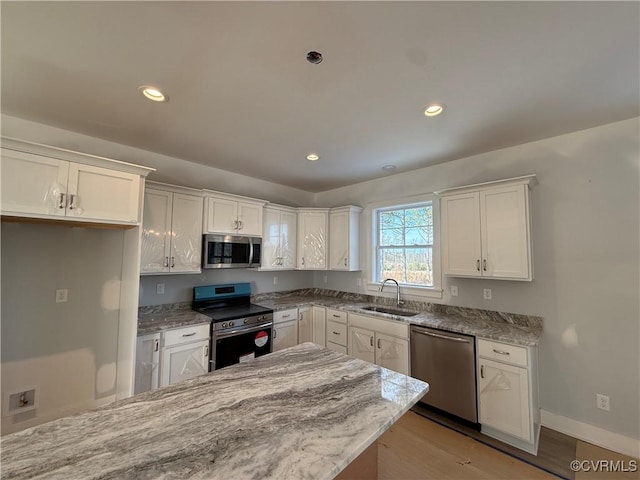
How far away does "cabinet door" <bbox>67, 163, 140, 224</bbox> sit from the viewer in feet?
6.51

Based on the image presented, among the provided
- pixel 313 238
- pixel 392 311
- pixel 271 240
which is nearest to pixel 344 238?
pixel 313 238

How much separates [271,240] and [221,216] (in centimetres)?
82

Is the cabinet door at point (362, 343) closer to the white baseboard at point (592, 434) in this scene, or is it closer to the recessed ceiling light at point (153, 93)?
the white baseboard at point (592, 434)

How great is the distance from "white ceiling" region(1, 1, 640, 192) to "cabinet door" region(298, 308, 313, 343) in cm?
226

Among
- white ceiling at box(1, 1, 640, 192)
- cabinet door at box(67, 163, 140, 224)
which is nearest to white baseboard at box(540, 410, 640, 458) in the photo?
white ceiling at box(1, 1, 640, 192)

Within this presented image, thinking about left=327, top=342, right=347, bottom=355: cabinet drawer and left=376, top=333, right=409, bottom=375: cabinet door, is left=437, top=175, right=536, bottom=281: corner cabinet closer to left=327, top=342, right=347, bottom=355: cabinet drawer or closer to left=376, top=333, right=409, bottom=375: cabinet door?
left=376, top=333, right=409, bottom=375: cabinet door

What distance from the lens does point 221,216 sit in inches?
128

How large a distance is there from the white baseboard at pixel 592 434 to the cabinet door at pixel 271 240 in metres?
3.32

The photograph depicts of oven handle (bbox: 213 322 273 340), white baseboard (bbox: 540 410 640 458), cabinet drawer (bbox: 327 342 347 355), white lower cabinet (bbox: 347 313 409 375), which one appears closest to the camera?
white baseboard (bbox: 540 410 640 458)

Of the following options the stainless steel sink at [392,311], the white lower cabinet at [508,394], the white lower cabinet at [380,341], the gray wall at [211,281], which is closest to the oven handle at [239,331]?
the gray wall at [211,281]

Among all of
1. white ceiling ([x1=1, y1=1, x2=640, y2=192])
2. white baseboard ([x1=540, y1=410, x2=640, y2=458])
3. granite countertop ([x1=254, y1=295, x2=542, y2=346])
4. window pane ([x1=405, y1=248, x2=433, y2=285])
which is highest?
white ceiling ([x1=1, y1=1, x2=640, y2=192])

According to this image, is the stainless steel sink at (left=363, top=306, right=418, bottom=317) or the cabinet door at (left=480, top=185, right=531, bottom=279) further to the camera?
the stainless steel sink at (left=363, top=306, right=418, bottom=317)

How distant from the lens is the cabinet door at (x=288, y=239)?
3980 mm

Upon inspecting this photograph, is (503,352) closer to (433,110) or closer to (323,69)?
(433,110)
